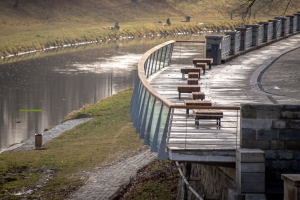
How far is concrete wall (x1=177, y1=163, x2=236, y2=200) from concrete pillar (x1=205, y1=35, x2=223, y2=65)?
1074cm

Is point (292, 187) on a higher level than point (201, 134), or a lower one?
lower

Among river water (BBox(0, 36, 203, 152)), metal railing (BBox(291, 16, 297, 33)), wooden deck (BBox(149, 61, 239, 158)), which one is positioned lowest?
river water (BBox(0, 36, 203, 152))

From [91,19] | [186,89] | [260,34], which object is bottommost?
[186,89]

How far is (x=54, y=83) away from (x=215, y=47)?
19462 millimetres

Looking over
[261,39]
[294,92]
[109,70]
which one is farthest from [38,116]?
[294,92]

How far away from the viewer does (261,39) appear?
3697cm

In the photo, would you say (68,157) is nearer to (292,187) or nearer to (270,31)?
(270,31)

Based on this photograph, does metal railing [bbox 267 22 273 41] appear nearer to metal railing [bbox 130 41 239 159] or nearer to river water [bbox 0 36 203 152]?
river water [bbox 0 36 203 152]

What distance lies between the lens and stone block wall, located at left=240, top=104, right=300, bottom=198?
12836 mm

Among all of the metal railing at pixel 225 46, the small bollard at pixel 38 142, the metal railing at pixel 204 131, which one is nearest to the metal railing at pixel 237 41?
the metal railing at pixel 225 46

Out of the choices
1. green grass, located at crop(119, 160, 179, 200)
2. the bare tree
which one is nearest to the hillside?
the bare tree

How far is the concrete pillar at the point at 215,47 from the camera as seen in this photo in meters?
27.8

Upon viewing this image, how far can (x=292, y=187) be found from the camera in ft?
36.2

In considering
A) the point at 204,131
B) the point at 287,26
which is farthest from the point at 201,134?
the point at 287,26
